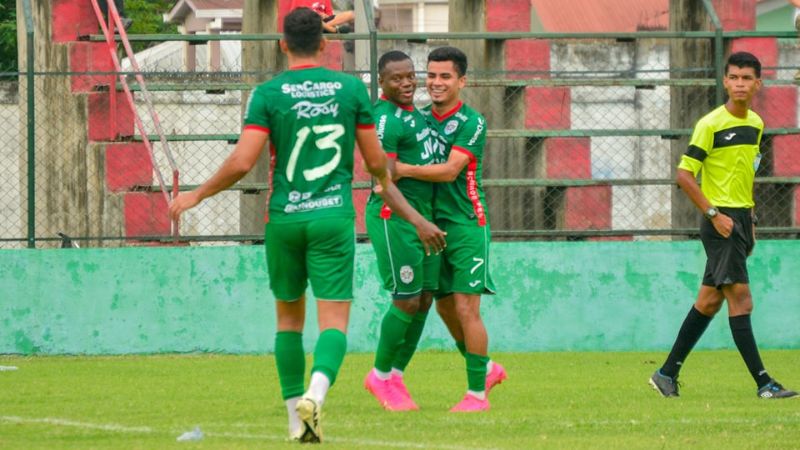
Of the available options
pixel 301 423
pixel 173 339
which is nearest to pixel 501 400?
pixel 301 423

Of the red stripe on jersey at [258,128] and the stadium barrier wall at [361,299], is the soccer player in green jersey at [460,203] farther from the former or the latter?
the stadium barrier wall at [361,299]

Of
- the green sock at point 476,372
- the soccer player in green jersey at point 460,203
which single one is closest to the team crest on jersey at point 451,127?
the soccer player in green jersey at point 460,203

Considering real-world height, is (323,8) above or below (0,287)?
above

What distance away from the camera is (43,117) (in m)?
15.9

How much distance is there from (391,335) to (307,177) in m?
2.15

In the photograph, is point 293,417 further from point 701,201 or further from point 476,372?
point 701,201

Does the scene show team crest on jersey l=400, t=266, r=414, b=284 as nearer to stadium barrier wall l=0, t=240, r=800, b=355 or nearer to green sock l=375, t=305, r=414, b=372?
green sock l=375, t=305, r=414, b=372

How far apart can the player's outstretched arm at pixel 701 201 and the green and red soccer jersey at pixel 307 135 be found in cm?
307

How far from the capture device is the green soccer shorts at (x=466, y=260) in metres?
9.72

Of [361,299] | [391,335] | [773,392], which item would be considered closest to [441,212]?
[391,335]

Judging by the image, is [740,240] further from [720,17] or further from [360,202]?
[720,17]

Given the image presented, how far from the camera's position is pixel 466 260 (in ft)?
32.0

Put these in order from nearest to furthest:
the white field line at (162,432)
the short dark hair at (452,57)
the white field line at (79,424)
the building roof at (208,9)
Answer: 1. the white field line at (162,432)
2. the white field line at (79,424)
3. the short dark hair at (452,57)
4. the building roof at (208,9)

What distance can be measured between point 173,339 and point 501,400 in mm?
5239
